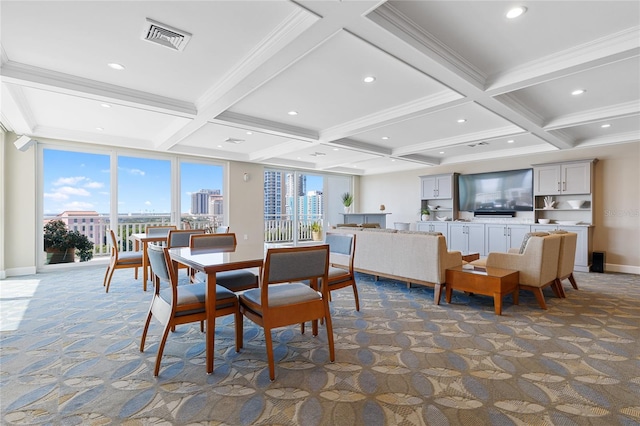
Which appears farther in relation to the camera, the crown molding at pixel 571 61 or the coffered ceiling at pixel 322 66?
the crown molding at pixel 571 61

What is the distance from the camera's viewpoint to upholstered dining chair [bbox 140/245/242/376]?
202 centimetres

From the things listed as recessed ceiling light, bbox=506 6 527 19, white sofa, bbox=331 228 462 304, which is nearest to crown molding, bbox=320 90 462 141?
recessed ceiling light, bbox=506 6 527 19

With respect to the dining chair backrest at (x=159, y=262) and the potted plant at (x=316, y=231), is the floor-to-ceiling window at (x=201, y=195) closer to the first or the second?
the potted plant at (x=316, y=231)

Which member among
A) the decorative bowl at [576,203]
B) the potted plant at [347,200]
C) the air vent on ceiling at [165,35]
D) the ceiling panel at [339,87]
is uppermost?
the air vent on ceiling at [165,35]

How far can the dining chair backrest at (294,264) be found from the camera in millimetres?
1981

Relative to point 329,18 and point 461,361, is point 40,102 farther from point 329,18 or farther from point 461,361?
point 461,361

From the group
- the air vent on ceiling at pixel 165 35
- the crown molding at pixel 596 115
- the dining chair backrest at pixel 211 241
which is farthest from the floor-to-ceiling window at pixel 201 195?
the crown molding at pixel 596 115

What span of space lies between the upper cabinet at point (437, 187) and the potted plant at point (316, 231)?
3.24 m

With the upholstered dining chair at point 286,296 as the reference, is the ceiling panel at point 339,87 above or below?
above

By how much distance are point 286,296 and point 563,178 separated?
20.9 ft

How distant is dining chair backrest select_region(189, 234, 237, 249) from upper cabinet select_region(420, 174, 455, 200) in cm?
613

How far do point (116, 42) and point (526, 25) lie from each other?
3.29 metres

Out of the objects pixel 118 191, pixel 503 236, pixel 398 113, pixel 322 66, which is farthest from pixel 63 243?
pixel 503 236

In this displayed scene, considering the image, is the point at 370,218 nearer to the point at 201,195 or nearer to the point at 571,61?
the point at 201,195
